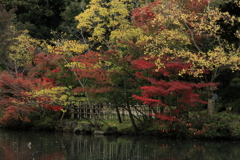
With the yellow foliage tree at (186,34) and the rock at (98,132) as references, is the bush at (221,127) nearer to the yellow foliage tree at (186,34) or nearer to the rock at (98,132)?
the yellow foliage tree at (186,34)

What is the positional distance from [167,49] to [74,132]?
27.3ft

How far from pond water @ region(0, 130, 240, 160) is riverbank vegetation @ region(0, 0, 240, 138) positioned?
51.6 inches

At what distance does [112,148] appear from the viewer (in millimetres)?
15133

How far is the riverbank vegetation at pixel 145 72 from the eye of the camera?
16000 mm

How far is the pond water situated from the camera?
43.2 ft

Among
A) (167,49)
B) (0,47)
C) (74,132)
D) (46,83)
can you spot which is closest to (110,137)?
(74,132)

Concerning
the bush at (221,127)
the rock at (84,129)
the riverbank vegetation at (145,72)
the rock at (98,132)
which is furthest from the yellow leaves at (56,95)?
the bush at (221,127)

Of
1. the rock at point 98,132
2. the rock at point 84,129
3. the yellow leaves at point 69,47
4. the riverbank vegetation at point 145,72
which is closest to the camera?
the riverbank vegetation at point 145,72

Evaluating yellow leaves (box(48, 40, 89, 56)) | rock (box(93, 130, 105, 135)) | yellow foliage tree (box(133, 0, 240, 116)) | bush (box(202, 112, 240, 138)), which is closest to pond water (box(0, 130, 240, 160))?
bush (box(202, 112, 240, 138))

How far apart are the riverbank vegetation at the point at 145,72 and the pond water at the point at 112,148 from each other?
1311mm

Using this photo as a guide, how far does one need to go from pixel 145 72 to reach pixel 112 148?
14.5 feet

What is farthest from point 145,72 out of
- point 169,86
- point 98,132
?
point 98,132

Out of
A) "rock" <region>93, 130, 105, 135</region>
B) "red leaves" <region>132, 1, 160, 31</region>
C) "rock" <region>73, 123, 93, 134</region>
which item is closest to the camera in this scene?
"red leaves" <region>132, 1, 160, 31</region>

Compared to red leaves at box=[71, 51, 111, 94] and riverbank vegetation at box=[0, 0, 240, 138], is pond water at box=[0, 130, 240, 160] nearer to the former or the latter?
riverbank vegetation at box=[0, 0, 240, 138]
